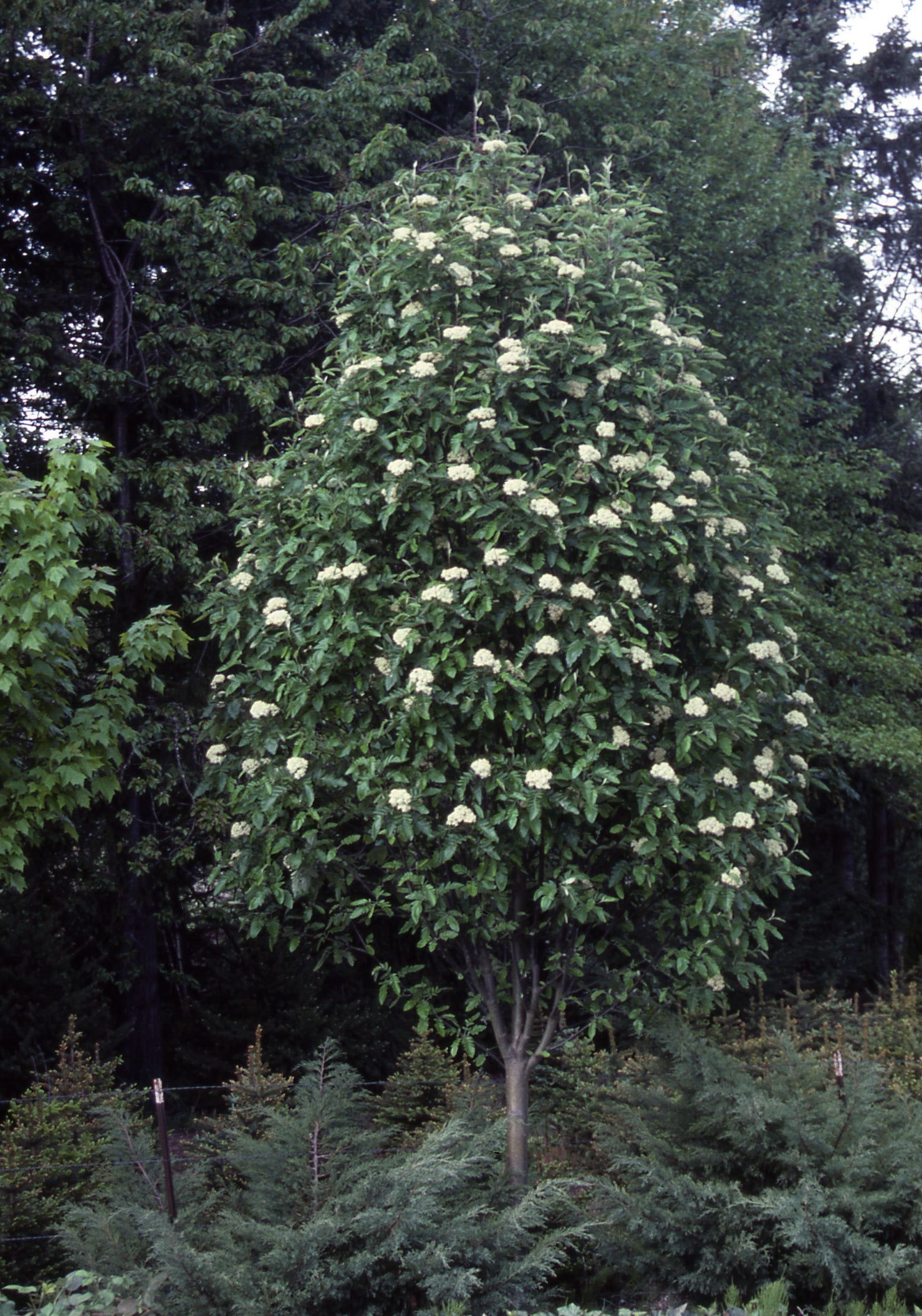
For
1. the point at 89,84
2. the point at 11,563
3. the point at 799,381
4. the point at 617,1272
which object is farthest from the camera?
the point at 799,381

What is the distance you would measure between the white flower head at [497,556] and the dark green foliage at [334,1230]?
7.01ft

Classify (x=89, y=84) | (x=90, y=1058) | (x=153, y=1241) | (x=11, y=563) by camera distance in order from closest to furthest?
(x=153, y=1241), (x=11, y=563), (x=90, y=1058), (x=89, y=84)

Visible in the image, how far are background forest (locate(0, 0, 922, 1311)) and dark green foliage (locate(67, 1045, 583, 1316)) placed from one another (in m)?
0.69

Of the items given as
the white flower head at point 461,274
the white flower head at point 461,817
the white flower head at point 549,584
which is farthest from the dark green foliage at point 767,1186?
the white flower head at point 461,274

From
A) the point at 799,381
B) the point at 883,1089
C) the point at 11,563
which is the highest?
the point at 799,381

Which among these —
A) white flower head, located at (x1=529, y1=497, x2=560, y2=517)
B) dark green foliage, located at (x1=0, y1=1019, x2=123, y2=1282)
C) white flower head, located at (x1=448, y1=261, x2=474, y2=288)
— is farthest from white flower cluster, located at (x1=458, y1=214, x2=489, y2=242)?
dark green foliage, located at (x1=0, y1=1019, x2=123, y2=1282)

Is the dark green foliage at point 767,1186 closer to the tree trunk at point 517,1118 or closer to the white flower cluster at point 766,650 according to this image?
the tree trunk at point 517,1118

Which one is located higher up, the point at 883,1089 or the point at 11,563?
the point at 11,563

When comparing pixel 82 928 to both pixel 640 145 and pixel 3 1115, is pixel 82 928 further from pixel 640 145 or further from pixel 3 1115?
pixel 640 145

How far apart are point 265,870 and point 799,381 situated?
9.30 metres

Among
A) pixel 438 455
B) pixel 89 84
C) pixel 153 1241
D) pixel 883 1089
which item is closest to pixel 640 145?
pixel 89 84

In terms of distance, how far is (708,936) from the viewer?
209 inches

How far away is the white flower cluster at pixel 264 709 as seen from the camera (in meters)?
5.37

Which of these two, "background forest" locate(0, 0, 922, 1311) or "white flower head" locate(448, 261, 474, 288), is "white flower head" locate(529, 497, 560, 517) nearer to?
"white flower head" locate(448, 261, 474, 288)
